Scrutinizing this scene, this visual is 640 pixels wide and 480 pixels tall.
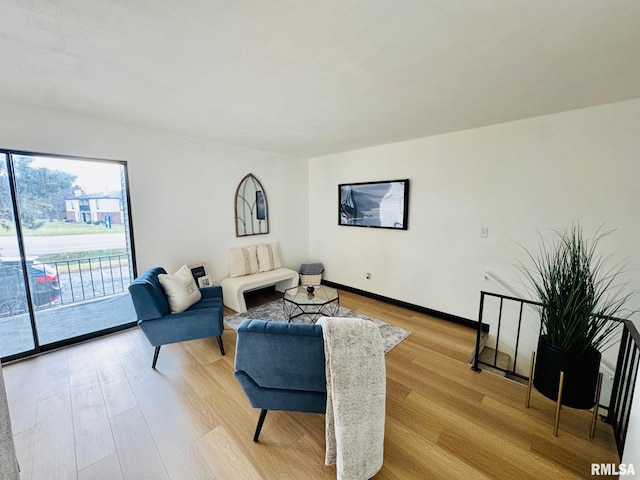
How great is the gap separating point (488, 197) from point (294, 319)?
112 inches

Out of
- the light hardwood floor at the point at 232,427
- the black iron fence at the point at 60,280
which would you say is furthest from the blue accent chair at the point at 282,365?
the black iron fence at the point at 60,280

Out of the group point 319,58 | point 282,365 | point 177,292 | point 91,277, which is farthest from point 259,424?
point 91,277

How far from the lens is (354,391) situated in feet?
4.32

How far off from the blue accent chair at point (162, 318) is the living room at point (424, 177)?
1134 millimetres

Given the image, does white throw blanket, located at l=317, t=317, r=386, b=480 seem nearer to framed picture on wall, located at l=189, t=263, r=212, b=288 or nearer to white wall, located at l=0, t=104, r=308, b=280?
framed picture on wall, located at l=189, t=263, r=212, b=288

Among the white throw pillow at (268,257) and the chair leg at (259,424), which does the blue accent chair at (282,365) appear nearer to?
the chair leg at (259,424)

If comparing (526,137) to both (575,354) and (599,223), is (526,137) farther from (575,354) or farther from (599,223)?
(575,354)

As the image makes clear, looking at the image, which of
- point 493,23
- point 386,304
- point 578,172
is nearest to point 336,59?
point 493,23

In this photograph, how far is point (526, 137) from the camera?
272cm

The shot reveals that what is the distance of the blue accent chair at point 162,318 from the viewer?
2256 millimetres

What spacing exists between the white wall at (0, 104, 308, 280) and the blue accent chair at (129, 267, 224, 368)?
40.8 inches

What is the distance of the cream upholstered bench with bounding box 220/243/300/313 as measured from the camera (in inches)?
145

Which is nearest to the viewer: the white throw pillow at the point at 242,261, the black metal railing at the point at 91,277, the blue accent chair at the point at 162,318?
the blue accent chair at the point at 162,318

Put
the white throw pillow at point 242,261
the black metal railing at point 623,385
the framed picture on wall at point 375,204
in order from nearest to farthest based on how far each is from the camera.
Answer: the black metal railing at point 623,385, the framed picture on wall at point 375,204, the white throw pillow at point 242,261
